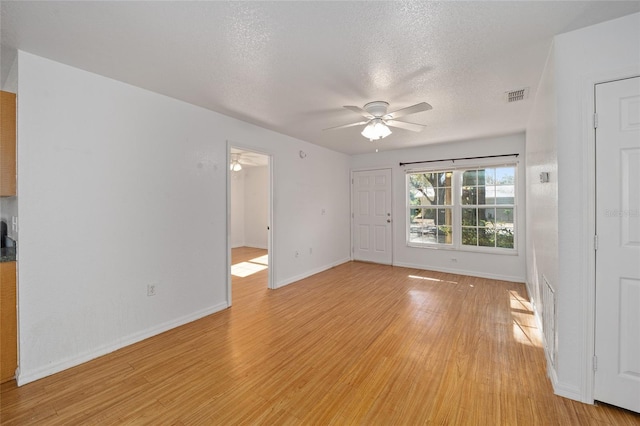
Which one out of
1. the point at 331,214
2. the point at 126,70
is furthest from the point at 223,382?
the point at 331,214

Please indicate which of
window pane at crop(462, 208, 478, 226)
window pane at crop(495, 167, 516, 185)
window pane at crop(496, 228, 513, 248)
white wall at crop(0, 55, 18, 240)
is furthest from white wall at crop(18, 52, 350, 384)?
window pane at crop(496, 228, 513, 248)

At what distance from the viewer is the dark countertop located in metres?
2.05

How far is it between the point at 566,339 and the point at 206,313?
3437 mm

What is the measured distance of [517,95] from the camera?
290 centimetres

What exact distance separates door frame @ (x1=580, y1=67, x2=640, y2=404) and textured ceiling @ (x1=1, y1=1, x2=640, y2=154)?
0.48 meters

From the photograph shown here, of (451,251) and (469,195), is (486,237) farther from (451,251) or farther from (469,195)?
(469,195)

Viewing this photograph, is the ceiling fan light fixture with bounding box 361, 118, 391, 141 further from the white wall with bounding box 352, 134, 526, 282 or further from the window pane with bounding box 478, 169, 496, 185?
the window pane with bounding box 478, 169, 496, 185

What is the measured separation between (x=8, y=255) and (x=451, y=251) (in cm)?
590

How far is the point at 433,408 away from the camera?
71.4 inches

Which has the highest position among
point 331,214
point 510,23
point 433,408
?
point 510,23

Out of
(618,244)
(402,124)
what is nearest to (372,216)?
(402,124)

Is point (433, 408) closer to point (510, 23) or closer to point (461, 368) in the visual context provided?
point (461, 368)

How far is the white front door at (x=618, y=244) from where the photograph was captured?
1.71 meters

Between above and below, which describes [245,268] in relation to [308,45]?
below
